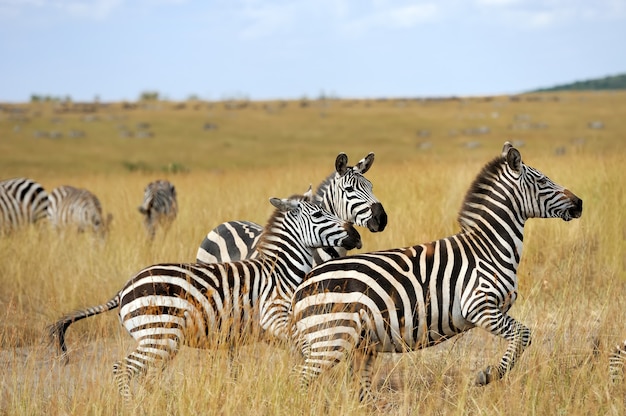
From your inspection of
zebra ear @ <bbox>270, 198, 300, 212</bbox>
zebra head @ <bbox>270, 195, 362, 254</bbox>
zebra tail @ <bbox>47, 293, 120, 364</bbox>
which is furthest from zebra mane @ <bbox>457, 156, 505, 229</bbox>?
zebra tail @ <bbox>47, 293, 120, 364</bbox>

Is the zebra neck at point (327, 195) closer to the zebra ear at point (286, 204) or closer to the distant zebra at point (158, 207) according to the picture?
the zebra ear at point (286, 204)

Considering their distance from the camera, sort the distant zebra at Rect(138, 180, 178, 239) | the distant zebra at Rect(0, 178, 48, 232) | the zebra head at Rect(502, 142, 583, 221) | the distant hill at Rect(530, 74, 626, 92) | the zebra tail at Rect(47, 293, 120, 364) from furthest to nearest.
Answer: the distant hill at Rect(530, 74, 626, 92)
the distant zebra at Rect(0, 178, 48, 232)
the distant zebra at Rect(138, 180, 178, 239)
the zebra tail at Rect(47, 293, 120, 364)
the zebra head at Rect(502, 142, 583, 221)

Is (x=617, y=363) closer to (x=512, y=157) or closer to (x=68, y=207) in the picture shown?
(x=512, y=157)

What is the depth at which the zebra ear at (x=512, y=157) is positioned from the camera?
5.69m

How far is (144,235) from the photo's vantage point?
12133 millimetres

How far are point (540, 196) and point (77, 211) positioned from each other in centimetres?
913

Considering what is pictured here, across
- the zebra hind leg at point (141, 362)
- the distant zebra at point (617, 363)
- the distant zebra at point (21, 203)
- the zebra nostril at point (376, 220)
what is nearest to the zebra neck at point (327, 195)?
the zebra nostril at point (376, 220)

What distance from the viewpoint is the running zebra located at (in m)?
5.15

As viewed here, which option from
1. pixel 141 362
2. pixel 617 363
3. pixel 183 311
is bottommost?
pixel 617 363

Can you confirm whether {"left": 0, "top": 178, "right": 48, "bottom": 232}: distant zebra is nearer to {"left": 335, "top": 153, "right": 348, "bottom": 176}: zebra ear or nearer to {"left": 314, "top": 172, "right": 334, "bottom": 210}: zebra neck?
{"left": 314, "top": 172, "right": 334, "bottom": 210}: zebra neck

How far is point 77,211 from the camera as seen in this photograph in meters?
13.1

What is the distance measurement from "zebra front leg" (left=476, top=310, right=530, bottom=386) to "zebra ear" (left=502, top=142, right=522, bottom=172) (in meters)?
1.12

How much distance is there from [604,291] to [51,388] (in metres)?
5.80

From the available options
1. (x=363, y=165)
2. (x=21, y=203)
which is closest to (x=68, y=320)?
(x=363, y=165)
